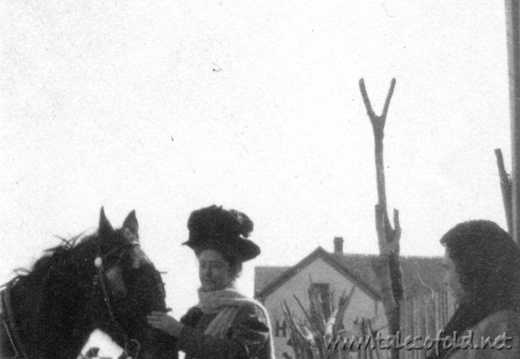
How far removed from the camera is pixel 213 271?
3916mm

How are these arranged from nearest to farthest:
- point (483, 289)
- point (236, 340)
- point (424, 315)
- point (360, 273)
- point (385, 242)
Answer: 1. point (483, 289)
2. point (236, 340)
3. point (424, 315)
4. point (385, 242)
5. point (360, 273)

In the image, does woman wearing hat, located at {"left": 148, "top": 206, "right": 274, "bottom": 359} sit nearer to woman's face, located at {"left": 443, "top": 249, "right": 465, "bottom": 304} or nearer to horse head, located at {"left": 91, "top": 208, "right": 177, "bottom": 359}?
horse head, located at {"left": 91, "top": 208, "right": 177, "bottom": 359}

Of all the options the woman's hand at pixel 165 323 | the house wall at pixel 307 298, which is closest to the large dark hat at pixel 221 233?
the woman's hand at pixel 165 323

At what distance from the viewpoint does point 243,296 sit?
3.89 m

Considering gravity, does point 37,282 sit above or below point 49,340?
above

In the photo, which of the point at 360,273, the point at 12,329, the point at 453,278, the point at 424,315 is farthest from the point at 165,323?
the point at 360,273

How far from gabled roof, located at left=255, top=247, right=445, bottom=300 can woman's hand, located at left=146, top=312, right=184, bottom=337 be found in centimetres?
3481

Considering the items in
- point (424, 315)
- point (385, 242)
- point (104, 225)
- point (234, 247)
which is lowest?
point (424, 315)

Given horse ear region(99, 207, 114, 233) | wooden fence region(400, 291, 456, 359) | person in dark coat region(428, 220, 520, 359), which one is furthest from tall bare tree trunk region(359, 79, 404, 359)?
horse ear region(99, 207, 114, 233)

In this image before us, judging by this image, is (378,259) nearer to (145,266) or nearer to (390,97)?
(390,97)

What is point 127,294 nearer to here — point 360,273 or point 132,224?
point 132,224

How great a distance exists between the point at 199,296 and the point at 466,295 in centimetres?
130

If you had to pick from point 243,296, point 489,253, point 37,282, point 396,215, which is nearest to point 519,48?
point 489,253

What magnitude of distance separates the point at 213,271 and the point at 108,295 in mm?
539
